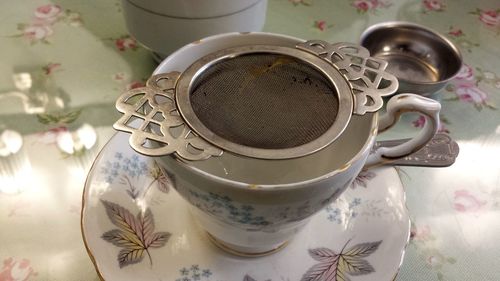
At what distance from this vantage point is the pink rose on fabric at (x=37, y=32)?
81 centimetres

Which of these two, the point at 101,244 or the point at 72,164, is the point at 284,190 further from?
the point at 72,164

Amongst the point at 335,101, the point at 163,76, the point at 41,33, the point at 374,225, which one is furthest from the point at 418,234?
the point at 41,33

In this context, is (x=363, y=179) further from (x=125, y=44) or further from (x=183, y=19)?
(x=125, y=44)

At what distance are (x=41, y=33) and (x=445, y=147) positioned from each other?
0.66 meters

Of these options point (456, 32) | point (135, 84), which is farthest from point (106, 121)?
point (456, 32)

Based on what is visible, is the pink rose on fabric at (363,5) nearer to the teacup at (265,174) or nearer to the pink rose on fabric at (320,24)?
the pink rose on fabric at (320,24)

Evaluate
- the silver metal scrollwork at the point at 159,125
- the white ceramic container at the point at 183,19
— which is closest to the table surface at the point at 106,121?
the white ceramic container at the point at 183,19

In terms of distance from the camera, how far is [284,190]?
0.41m

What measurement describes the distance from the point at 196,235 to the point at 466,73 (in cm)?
56

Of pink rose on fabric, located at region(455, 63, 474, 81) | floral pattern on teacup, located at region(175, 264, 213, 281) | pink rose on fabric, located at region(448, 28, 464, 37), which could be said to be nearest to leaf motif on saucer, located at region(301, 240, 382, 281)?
floral pattern on teacup, located at region(175, 264, 213, 281)

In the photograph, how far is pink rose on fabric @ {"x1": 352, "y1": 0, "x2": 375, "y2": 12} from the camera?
942 millimetres

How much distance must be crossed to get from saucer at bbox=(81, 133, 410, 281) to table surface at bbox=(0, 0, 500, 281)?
5 cm

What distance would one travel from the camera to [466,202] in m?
0.65

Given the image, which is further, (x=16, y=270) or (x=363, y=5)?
(x=363, y=5)
